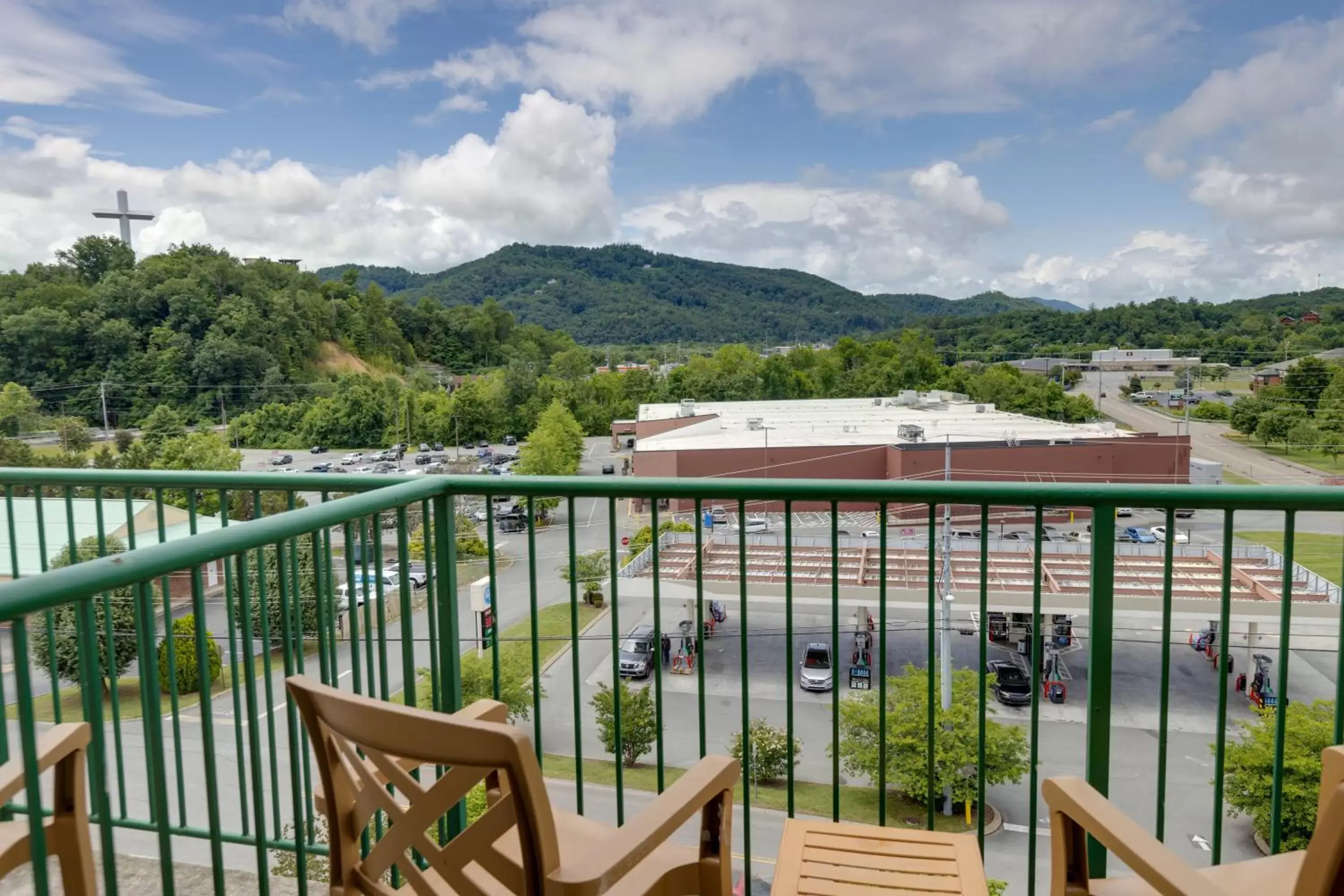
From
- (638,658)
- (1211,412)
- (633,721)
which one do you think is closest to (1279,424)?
(1211,412)

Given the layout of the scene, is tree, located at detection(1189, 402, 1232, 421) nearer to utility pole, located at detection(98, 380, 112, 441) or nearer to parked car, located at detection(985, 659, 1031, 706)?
parked car, located at detection(985, 659, 1031, 706)

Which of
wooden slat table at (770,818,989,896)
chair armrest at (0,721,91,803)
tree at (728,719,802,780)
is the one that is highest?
chair armrest at (0,721,91,803)

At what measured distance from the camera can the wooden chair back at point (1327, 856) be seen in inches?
40.6

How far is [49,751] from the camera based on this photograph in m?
1.23

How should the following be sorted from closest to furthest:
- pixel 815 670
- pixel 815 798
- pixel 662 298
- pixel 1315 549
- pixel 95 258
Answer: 1. pixel 815 798
2. pixel 815 670
3. pixel 1315 549
4. pixel 95 258
5. pixel 662 298

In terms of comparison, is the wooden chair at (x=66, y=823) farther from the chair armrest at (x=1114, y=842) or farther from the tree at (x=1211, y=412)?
the tree at (x=1211, y=412)

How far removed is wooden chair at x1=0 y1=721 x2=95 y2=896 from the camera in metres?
1.25

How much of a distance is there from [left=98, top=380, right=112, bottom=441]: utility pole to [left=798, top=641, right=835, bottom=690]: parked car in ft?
118

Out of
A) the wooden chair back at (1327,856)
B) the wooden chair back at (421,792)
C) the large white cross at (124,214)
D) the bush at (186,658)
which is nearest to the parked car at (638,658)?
the bush at (186,658)

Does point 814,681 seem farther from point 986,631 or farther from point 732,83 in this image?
point 732,83

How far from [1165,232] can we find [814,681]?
102704 mm

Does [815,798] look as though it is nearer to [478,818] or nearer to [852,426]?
[478,818]

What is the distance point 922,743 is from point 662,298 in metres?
96.3

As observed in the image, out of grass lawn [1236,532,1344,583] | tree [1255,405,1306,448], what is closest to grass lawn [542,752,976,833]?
grass lawn [1236,532,1344,583]
